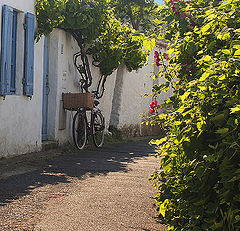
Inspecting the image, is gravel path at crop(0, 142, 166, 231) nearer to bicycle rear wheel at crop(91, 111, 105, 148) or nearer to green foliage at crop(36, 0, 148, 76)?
bicycle rear wheel at crop(91, 111, 105, 148)

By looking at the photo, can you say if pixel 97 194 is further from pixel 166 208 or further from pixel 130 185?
pixel 166 208

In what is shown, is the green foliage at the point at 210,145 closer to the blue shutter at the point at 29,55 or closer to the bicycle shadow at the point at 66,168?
the bicycle shadow at the point at 66,168

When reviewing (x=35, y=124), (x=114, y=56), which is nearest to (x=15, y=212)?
(x=35, y=124)

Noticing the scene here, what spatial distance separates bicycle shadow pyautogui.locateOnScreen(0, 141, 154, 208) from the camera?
19.1ft

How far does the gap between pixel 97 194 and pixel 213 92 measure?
2.92 m

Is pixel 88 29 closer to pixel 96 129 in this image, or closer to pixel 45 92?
pixel 45 92

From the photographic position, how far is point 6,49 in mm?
7930

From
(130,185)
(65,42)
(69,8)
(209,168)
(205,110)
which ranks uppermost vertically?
(69,8)

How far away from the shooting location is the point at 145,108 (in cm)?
1675

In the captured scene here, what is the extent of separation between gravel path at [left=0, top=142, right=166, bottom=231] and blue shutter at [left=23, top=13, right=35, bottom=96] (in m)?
1.22

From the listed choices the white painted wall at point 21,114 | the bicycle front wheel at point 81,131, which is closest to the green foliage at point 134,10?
the bicycle front wheel at point 81,131

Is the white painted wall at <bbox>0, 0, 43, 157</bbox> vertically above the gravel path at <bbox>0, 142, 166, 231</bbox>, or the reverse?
the white painted wall at <bbox>0, 0, 43, 157</bbox>

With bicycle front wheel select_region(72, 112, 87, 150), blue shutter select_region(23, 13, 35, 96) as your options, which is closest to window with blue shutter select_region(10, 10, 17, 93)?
blue shutter select_region(23, 13, 35, 96)

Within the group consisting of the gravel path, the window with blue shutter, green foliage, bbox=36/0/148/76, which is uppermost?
green foliage, bbox=36/0/148/76
